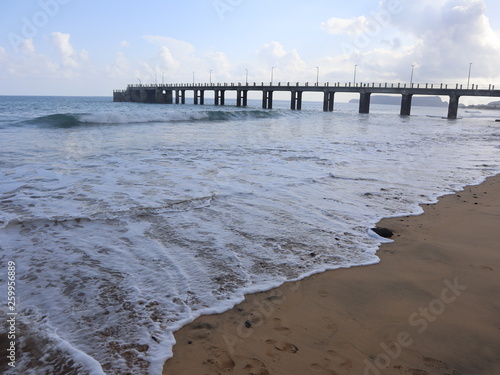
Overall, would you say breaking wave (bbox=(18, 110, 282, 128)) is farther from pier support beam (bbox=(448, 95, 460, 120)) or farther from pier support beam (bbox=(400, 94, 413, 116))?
pier support beam (bbox=(448, 95, 460, 120))

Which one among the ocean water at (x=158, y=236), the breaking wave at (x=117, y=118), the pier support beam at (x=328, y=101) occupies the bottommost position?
the breaking wave at (x=117, y=118)

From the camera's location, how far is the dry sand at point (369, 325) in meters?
2.64

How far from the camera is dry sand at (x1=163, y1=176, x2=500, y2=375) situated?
264 centimetres

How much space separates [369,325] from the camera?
10.2 ft

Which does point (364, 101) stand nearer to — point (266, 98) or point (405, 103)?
point (405, 103)

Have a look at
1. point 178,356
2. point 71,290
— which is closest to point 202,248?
point 71,290

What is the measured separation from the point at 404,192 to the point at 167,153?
8049 mm

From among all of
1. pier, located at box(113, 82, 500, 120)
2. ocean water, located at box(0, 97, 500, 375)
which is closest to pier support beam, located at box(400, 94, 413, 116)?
pier, located at box(113, 82, 500, 120)

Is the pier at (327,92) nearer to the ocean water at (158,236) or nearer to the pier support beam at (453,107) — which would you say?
the pier support beam at (453,107)

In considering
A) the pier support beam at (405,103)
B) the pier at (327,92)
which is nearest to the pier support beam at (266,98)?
the pier at (327,92)

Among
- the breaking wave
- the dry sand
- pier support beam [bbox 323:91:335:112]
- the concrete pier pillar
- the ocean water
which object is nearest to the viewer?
the dry sand

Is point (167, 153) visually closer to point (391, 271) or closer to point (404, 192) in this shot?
point (404, 192)

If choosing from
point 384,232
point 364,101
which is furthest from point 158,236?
point 364,101

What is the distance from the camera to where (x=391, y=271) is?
13.6ft
